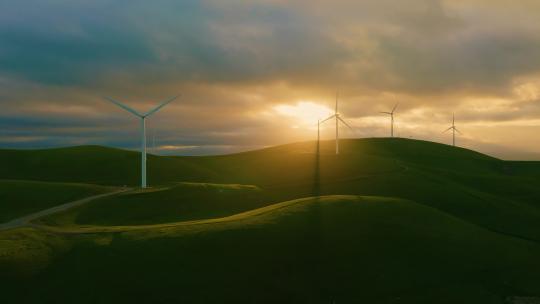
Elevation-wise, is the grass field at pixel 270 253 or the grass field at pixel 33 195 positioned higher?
the grass field at pixel 33 195

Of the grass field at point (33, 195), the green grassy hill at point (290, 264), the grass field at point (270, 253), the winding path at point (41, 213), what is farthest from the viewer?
the grass field at point (33, 195)

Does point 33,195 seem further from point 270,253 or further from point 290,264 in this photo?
point 290,264

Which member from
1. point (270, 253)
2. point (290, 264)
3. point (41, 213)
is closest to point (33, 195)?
point (41, 213)

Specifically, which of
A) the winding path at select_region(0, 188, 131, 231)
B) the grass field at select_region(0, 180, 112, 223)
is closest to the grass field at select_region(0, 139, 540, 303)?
the winding path at select_region(0, 188, 131, 231)

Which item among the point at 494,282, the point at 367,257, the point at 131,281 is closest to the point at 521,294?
the point at 494,282

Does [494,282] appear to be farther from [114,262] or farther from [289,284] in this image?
[114,262]

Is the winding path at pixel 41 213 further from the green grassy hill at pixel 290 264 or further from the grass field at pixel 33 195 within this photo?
the green grassy hill at pixel 290 264

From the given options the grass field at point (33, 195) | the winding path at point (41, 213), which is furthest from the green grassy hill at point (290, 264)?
the grass field at point (33, 195)

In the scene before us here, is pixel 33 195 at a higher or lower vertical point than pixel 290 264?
higher

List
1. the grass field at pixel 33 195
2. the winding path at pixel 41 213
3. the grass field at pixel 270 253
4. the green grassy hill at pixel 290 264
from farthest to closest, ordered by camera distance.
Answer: the grass field at pixel 33 195 < the winding path at pixel 41 213 < the grass field at pixel 270 253 < the green grassy hill at pixel 290 264
